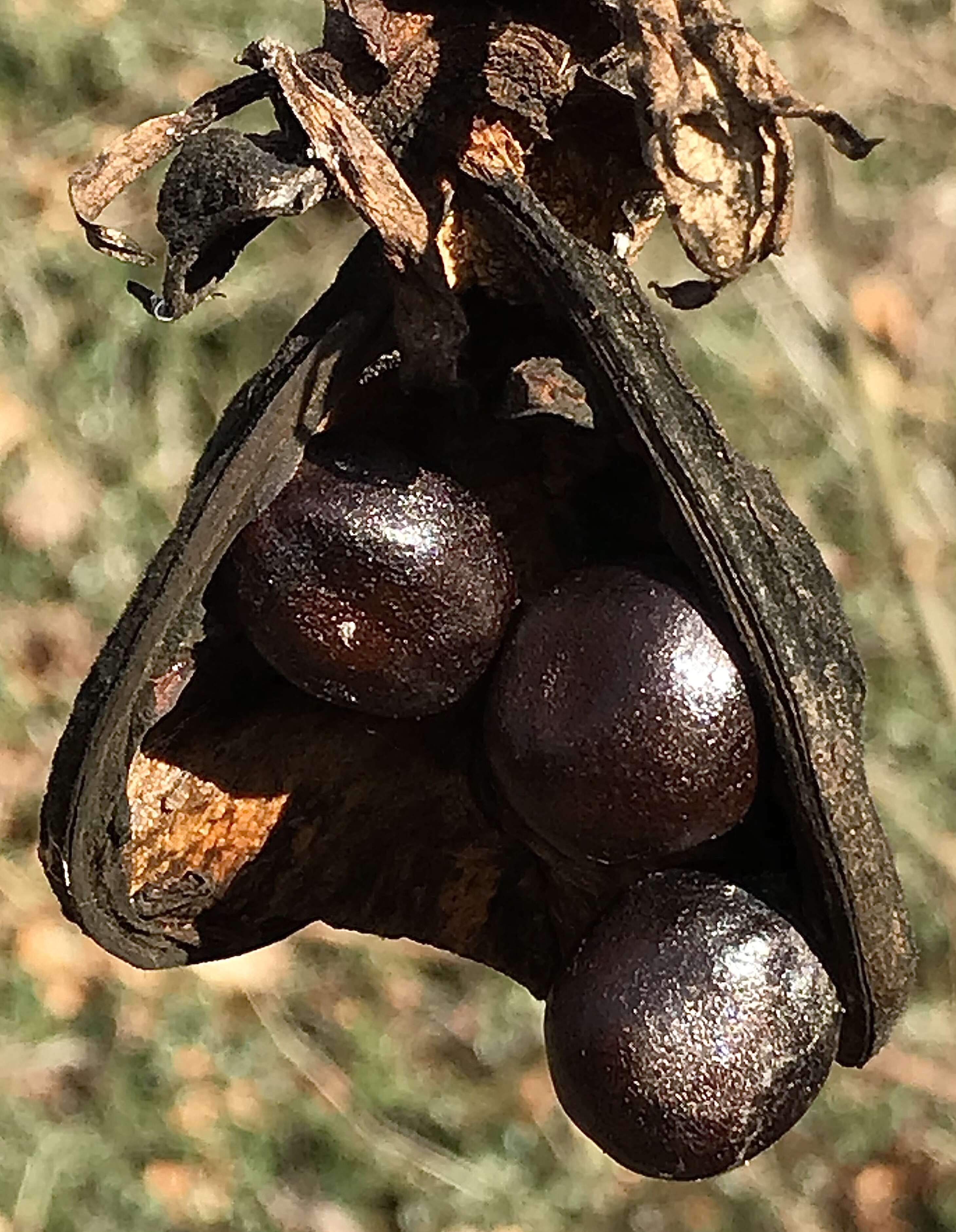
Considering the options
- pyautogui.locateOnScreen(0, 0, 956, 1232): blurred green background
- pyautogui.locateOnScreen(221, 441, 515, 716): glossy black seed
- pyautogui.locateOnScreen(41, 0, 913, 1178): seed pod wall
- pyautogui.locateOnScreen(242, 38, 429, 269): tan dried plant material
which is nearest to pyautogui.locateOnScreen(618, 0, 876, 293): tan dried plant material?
pyautogui.locateOnScreen(41, 0, 913, 1178): seed pod wall

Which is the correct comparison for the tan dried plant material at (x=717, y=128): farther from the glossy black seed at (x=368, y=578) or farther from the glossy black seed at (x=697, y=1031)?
the glossy black seed at (x=697, y=1031)

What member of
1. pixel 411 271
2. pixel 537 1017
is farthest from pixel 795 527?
pixel 537 1017

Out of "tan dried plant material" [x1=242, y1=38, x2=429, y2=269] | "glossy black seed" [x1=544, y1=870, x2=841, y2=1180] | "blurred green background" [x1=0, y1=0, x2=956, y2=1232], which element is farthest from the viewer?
"blurred green background" [x1=0, y1=0, x2=956, y2=1232]

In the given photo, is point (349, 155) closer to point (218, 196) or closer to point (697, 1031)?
point (218, 196)

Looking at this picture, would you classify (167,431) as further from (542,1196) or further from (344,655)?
(344,655)

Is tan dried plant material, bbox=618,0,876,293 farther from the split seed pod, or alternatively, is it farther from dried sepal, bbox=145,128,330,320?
dried sepal, bbox=145,128,330,320

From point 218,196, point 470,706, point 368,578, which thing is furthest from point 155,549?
point 218,196

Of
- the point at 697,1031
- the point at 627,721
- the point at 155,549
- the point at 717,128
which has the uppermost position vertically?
the point at 717,128
